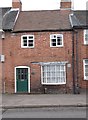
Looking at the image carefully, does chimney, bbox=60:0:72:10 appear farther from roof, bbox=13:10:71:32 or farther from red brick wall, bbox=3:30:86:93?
red brick wall, bbox=3:30:86:93

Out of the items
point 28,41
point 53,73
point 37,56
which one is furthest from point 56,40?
point 53,73

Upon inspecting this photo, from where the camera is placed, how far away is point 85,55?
2841 centimetres

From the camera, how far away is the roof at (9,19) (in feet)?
96.6

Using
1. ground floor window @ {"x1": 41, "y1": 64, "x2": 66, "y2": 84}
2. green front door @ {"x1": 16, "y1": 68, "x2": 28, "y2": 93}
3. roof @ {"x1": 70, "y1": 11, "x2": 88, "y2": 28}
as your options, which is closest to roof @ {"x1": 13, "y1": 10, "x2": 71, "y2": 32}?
roof @ {"x1": 70, "y1": 11, "x2": 88, "y2": 28}

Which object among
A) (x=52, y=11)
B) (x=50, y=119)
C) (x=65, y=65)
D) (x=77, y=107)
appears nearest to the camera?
(x=50, y=119)

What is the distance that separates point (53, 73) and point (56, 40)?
9.59 ft

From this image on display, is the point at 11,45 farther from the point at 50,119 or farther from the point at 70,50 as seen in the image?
the point at 50,119

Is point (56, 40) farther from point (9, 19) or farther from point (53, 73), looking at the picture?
point (9, 19)

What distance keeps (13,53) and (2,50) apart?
3.46ft

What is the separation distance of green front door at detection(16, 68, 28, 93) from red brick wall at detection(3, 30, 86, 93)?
1.45 feet

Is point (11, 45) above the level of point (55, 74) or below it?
above

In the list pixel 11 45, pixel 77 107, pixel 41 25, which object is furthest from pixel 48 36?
A: pixel 77 107

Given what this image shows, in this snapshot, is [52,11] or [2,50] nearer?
[2,50]

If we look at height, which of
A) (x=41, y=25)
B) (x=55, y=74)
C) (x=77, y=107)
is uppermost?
(x=41, y=25)
